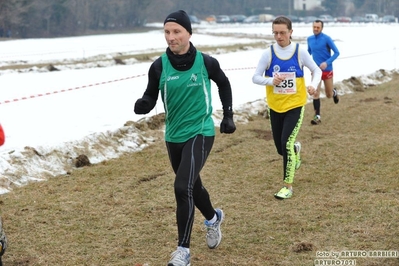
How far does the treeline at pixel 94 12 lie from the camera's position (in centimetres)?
6888

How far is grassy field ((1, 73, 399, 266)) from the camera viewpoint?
18.4 feet

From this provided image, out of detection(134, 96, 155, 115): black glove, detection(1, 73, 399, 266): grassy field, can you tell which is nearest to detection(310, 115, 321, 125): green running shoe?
detection(1, 73, 399, 266): grassy field

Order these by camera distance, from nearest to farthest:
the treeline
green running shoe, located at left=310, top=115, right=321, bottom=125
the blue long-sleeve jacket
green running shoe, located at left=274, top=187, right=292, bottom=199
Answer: green running shoe, located at left=274, top=187, right=292, bottom=199 → the blue long-sleeve jacket → green running shoe, located at left=310, top=115, right=321, bottom=125 → the treeline

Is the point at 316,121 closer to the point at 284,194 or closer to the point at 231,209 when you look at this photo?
the point at 284,194

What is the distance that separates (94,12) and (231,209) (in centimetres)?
8326

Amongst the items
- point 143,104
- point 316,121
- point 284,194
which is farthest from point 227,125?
point 316,121

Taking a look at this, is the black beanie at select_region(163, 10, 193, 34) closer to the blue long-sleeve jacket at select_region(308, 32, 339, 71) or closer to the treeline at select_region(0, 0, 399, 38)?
the blue long-sleeve jacket at select_region(308, 32, 339, 71)

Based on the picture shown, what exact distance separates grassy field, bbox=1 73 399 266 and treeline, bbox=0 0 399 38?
60.0m

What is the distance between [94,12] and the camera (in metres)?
87.2

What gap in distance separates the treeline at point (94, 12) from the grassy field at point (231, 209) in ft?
197

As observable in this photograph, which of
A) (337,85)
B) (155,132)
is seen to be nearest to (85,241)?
(155,132)

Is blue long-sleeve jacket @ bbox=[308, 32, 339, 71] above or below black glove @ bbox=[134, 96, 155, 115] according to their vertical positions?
below

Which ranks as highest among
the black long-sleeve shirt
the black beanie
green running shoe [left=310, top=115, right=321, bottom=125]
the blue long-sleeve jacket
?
the black beanie

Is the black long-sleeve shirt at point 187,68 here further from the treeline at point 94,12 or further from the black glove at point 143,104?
the treeline at point 94,12
